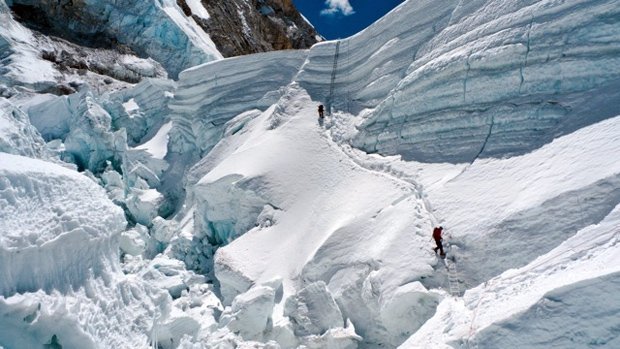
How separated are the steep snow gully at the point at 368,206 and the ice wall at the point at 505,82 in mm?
43

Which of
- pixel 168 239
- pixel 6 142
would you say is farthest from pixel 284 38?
pixel 6 142

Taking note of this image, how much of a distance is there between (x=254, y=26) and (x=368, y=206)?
43594mm

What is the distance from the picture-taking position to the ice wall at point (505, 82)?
892 cm

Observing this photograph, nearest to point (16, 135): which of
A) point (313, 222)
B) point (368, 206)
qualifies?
point (313, 222)

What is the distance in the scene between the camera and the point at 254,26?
50.4 m

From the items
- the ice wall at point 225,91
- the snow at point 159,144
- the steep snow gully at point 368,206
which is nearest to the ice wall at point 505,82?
the steep snow gully at point 368,206

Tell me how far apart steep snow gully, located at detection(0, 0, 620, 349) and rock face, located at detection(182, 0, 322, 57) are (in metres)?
27.0

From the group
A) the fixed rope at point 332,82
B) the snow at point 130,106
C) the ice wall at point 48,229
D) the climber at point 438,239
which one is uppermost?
the fixed rope at point 332,82

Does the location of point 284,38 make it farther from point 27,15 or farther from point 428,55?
point 428,55

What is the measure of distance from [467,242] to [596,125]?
2872 millimetres

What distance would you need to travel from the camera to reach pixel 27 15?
37312mm

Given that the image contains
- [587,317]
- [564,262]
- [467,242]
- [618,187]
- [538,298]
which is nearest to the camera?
[587,317]

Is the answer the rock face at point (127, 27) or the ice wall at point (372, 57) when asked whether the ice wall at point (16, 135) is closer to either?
the ice wall at point (372, 57)

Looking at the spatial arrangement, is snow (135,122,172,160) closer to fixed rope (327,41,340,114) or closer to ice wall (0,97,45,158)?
fixed rope (327,41,340,114)
